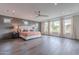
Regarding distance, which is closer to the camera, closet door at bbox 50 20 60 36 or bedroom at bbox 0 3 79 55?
bedroom at bbox 0 3 79 55

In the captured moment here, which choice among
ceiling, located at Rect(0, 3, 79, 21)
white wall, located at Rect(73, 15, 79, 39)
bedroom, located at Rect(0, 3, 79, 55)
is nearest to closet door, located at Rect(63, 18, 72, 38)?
bedroom, located at Rect(0, 3, 79, 55)

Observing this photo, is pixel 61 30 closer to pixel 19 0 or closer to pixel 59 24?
pixel 59 24

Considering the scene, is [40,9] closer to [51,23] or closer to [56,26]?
[51,23]

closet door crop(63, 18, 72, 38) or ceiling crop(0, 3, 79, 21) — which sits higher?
ceiling crop(0, 3, 79, 21)

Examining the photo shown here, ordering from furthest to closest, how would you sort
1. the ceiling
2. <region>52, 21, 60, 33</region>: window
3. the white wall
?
1. <region>52, 21, 60, 33</region>: window
2. the white wall
3. the ceiling

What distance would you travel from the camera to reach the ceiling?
2346mm

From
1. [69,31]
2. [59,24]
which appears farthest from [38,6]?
[69,31]

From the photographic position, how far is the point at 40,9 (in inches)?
98.7

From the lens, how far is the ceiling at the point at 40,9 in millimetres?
2346

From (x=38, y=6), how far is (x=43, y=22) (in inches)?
24.3

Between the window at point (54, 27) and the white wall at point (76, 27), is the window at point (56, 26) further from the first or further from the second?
the white wall at point (76, 27)

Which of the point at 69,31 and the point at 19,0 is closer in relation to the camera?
the point at 19,0

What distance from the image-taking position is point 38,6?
2398 millimetres

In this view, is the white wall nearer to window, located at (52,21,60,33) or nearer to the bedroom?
the bedroom
